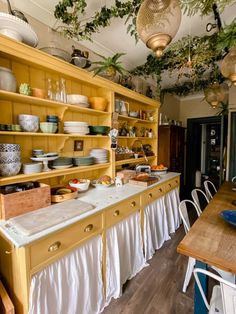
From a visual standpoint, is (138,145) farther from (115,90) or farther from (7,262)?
(7,262)

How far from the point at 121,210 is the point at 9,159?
1.02 meters

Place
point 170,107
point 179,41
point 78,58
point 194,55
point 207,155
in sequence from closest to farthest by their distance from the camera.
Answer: point 78,58
point 179,41
point 194,55
point 170,107
point 207,155

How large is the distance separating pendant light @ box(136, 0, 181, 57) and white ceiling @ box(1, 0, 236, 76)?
1.02m

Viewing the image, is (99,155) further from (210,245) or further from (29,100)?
(210,245)

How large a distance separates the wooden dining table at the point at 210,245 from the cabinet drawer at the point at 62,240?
636mm

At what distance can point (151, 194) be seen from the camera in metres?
2.15

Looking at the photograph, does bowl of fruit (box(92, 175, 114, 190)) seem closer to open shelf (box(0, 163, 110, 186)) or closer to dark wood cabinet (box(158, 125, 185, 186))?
open shelf (box(0, 163, 110, 186))

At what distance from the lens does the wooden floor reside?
4.86 ft

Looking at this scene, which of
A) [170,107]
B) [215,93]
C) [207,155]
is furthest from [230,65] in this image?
[207,155]

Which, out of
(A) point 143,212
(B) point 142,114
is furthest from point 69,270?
(B) point 142,114

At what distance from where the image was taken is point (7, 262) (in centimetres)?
116

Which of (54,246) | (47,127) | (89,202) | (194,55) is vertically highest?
(194,55)

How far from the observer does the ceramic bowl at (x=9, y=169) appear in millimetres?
1266

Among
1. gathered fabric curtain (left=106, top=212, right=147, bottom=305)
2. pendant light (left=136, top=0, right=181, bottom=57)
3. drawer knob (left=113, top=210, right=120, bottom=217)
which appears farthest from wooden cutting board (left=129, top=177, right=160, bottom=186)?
pendant light (left=136, top=0, right=181, bottom=57)
